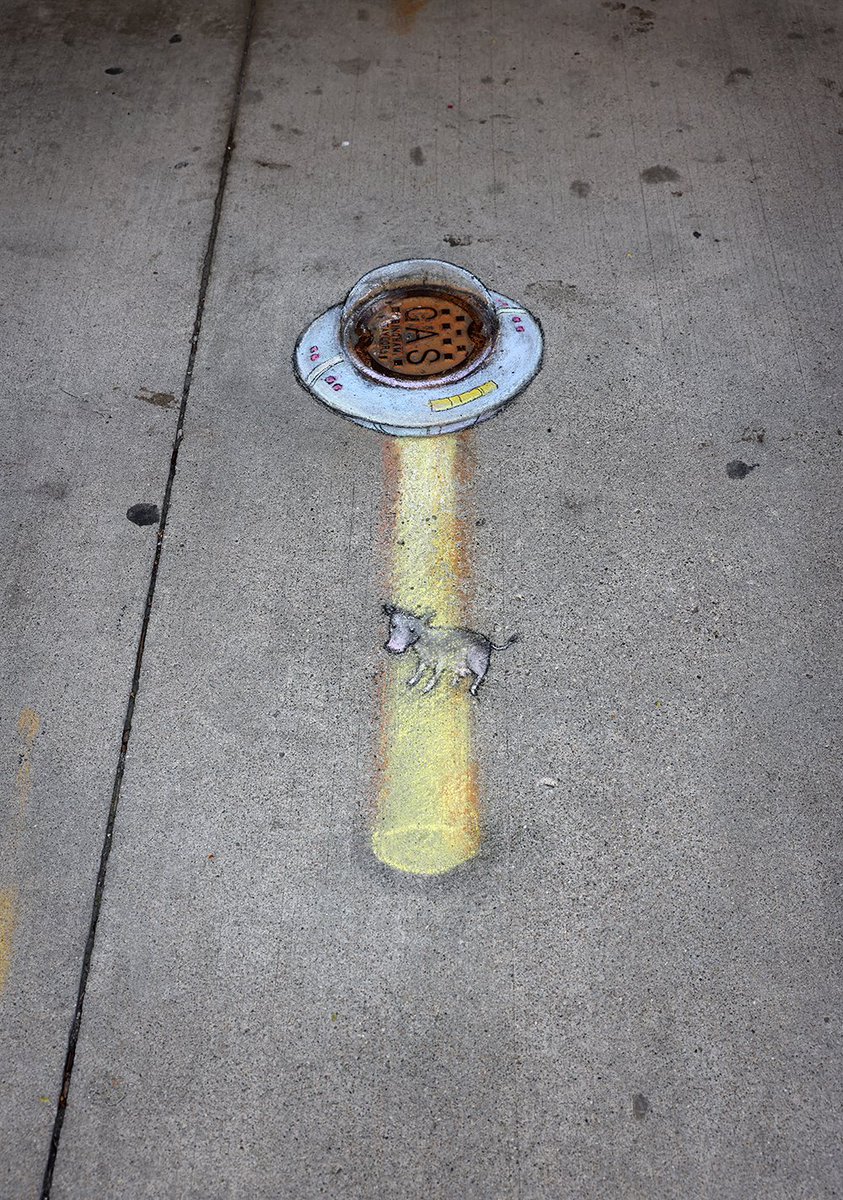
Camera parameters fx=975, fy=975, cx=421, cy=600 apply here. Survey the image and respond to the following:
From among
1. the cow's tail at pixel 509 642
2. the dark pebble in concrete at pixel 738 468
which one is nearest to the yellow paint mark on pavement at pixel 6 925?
the cow's tail at pixel 509 642

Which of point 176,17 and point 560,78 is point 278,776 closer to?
point 560,78

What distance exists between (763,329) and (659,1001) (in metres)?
2.42

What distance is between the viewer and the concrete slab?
2535 mm

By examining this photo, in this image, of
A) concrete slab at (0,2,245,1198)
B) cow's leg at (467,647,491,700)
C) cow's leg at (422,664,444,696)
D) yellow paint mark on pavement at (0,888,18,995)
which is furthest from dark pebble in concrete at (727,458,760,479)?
yellow paint mark on pavement at (0,888,18,995)

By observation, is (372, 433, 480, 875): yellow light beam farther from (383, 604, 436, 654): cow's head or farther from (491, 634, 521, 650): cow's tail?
(491, 634, 521, 650): cow's tail

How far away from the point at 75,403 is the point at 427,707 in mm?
1746

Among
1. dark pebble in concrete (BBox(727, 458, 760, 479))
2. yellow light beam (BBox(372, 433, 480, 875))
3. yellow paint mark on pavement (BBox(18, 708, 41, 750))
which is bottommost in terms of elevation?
yellow paint mark on pavement (BBox(18, 708, 41, 750))

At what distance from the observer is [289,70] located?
451 cm

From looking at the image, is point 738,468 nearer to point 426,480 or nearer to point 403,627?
point 426,480

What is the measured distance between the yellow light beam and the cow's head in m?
0.02

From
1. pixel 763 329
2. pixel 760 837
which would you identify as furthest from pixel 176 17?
pixel 760 837

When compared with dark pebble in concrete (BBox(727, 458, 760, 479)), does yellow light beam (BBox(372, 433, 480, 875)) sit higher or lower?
lower

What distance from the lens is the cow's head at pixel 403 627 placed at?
2930mm

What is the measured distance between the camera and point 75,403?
349cm
